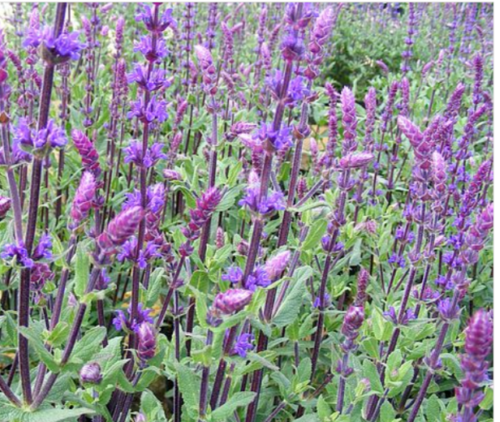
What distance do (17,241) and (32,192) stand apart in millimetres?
216

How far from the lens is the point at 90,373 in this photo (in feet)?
7.70

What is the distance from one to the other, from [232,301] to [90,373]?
0.73 metres

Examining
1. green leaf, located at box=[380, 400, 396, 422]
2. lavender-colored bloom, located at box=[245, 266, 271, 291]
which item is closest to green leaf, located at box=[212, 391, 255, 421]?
lavender-colored bloom, located at box=[245, 266, 271, 291]

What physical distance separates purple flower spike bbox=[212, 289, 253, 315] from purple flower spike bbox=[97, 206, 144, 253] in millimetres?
402

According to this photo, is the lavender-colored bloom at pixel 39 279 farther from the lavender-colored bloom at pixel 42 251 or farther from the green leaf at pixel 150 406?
the green leaf at pixel 150 406

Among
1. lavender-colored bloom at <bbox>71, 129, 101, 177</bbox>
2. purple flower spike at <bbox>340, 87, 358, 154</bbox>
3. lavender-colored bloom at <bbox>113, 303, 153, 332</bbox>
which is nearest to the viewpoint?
lavender-colored bloom at <bbox>71, 129, 101, 177</bbox>

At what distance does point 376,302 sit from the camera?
3859 mm

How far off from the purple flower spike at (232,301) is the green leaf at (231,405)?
0.57 m

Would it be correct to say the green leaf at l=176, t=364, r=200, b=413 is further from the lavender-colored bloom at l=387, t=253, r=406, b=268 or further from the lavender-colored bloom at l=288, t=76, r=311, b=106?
the lavender-colored bloom at l=387, t=253, r=406, b=268

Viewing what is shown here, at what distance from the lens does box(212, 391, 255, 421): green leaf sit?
2443 millimetres

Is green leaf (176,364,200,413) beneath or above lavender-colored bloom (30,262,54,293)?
beneath

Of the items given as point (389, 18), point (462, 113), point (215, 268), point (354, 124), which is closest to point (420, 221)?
point (354, 124)

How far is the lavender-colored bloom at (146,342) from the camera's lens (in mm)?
2428

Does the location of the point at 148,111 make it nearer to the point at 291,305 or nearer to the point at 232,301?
the point at 232,301
